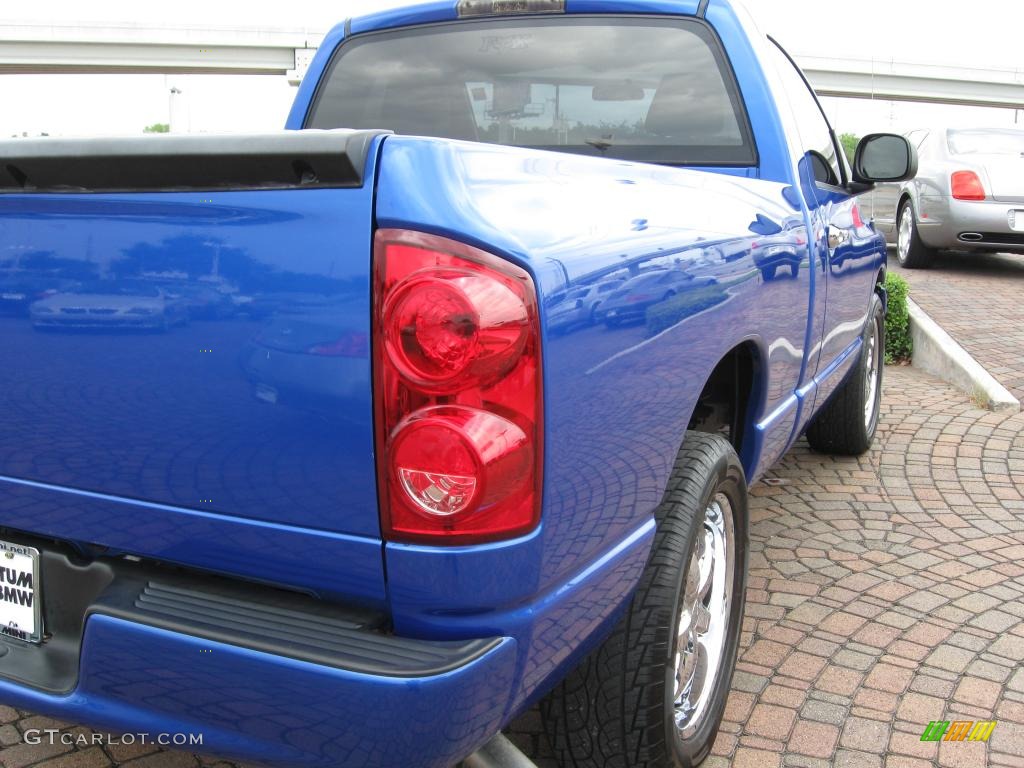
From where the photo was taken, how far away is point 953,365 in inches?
266

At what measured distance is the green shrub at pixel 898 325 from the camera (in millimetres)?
7594

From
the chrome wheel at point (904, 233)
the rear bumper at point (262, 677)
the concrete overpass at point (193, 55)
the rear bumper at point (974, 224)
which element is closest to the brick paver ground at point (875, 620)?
the rear bumper at point (262, 677)

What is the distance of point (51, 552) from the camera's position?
1865mm

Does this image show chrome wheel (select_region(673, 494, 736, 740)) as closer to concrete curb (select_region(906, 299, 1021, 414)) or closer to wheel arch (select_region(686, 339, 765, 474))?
wheel arch (select_region(686, 339, 765, 474))

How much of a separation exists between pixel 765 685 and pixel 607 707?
978 mm

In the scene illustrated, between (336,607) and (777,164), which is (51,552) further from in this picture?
(777,164)

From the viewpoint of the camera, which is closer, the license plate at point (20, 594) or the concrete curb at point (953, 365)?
the license plate at point (20, 594)

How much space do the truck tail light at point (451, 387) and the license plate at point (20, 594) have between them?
0.78 metres

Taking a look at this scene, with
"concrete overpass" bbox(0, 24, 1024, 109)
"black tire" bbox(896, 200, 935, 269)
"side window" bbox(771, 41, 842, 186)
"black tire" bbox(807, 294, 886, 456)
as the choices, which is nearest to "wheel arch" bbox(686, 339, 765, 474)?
"side window" bbox(771, 41, 842, 186)

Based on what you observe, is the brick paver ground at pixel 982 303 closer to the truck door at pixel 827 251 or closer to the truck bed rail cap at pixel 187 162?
the truck door at pixel 827 251

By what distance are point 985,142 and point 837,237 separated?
8.76 meters

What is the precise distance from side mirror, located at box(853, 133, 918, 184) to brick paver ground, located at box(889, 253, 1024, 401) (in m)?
3.17

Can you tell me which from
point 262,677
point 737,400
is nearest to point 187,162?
point 262,677

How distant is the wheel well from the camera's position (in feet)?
9.18
